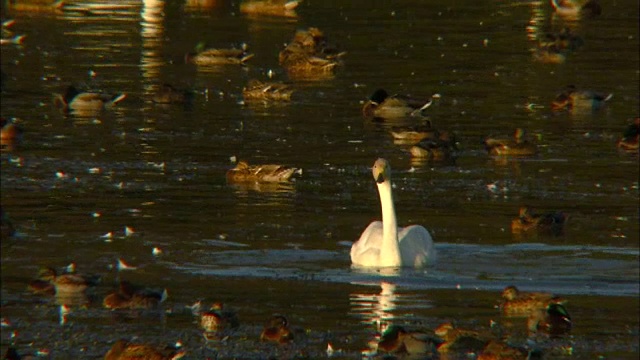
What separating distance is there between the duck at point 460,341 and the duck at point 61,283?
3.32 metres

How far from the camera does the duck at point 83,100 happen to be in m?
25.1

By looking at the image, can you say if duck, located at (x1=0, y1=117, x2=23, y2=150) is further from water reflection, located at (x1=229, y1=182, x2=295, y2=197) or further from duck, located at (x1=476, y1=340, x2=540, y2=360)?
duck, located at (x1=476, y1=340, x2=540, y2=360)

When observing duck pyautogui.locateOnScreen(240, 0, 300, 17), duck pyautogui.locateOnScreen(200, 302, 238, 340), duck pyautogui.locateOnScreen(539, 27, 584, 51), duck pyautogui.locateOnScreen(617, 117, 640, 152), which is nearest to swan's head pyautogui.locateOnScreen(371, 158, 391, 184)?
duck pyautogui.locateOnScreen(200, 302, 238, 340)

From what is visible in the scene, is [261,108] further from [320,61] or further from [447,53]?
[447,53]

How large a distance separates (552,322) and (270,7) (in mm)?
29623

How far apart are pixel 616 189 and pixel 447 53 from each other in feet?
42.9

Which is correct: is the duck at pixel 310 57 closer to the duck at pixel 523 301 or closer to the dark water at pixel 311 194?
the dark water at pixel 311 194

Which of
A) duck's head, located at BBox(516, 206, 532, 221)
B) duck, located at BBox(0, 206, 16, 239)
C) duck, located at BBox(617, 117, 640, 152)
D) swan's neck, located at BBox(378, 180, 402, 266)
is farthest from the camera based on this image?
duck, located at BBox(617, 117, 640, 152)

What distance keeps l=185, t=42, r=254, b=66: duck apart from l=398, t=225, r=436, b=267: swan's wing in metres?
15.9

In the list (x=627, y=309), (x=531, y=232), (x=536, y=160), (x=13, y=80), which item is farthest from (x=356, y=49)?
(x=627, y=309)

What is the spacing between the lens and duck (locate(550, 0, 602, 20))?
4022cm

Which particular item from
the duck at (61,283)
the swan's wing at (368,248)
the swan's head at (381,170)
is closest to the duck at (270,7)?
the swan's head at (381,170)

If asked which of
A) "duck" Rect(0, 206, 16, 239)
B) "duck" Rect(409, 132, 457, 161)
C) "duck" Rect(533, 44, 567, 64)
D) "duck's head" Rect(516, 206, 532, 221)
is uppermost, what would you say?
"duck's head" Rect(516, 206, 532, 221)

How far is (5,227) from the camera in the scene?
1616cm
